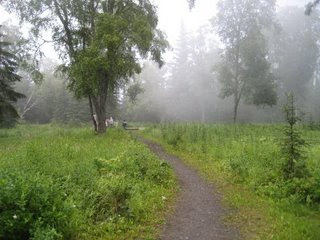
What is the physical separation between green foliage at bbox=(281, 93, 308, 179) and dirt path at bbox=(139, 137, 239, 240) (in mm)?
2226

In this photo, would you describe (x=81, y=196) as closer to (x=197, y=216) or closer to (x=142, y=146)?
(x=197, y=216)

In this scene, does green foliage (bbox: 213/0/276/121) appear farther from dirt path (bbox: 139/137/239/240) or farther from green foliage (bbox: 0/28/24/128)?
dirt path (bbox: 139/137/239/240)

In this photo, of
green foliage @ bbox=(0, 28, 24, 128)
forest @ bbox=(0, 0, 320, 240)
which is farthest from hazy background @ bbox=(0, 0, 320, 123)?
green foliage @ bbox=(0, 28, 24, 128)

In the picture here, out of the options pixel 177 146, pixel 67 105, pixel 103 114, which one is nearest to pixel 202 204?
pixel 177 146

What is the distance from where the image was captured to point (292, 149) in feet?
34.2

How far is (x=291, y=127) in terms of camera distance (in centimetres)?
1044

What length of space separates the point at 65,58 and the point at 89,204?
1781 centimetres

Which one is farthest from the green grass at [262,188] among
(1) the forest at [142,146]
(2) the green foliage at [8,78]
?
(2) the green foliage at [8,78]

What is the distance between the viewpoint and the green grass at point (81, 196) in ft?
19.4

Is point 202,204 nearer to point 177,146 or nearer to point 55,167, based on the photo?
point 55,167

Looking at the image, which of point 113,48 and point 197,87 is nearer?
point 113,48

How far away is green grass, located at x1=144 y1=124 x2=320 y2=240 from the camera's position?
25.9 ft

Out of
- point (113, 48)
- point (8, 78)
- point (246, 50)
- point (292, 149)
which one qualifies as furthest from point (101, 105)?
point (246, 50)

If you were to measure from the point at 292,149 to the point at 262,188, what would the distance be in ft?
4.61
